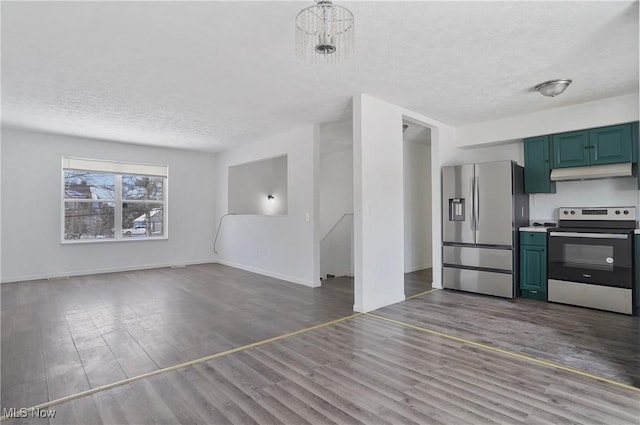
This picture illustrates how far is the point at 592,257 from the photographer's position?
4113 mm

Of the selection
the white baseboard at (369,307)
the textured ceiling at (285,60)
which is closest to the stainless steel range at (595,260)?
the textured ceiling at (285,60)

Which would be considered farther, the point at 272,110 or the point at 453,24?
the point at 272,110

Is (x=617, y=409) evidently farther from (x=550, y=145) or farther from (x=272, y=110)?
(x=272, y=110)

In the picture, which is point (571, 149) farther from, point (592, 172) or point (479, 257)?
point (479, 257)

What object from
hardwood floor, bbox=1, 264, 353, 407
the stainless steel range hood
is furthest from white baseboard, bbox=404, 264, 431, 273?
the stainless steel range hood

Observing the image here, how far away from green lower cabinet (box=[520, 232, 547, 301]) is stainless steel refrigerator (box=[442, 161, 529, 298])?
0.29 feet

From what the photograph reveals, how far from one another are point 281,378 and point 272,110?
11.6 ft

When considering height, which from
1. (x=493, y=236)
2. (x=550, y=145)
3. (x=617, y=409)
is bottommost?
(x=617, y=409)

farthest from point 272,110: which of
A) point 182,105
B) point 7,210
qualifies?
point 7,210

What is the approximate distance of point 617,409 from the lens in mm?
2039

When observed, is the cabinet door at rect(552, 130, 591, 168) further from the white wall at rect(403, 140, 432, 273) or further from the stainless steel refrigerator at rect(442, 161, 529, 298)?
the white wall at rect(403, 140, 432, 273)

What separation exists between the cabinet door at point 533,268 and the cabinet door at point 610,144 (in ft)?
4.32

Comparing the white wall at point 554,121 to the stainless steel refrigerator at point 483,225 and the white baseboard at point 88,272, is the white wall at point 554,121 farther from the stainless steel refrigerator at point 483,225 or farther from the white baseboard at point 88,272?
the white baseboard at point 88,272

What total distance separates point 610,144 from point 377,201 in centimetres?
296
